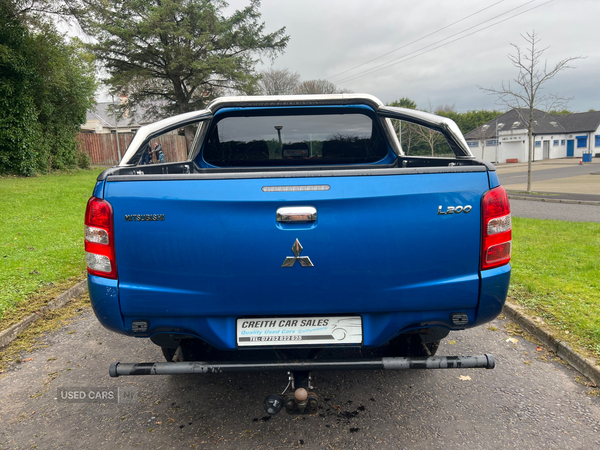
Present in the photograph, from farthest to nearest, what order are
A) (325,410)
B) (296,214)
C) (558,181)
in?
(558,181) < (325,410) < (296,214)

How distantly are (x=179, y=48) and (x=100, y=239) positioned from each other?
95.5 ft

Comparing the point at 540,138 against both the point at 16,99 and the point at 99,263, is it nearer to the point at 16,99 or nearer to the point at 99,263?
the point at 16,99

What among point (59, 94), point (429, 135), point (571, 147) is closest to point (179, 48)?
point (59, 94)

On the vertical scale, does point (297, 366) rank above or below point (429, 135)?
below

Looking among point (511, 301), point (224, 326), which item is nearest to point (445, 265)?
point (224, 326)

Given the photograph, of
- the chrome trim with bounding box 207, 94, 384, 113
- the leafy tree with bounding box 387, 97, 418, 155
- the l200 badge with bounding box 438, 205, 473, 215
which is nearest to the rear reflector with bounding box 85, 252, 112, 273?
the chrome trim with bounding box 207, 94, 384, 113

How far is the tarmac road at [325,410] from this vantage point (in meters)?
2.50

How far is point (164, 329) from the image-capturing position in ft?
7.54

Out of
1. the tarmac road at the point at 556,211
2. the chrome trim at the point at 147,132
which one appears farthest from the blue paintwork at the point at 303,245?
the tarmac road at the point at 556,211

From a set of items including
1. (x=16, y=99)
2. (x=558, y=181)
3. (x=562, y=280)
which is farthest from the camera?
(x=558, y=181)

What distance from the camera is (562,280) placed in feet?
16.5

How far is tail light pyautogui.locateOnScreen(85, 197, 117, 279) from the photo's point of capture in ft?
7.08

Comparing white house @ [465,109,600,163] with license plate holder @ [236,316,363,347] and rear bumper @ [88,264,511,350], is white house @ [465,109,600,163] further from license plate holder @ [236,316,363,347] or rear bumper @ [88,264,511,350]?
license plate holder @ [236,316,363,347]

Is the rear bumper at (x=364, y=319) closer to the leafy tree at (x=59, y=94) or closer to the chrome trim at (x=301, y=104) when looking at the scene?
the chrome trim at (x=301, y=104)
